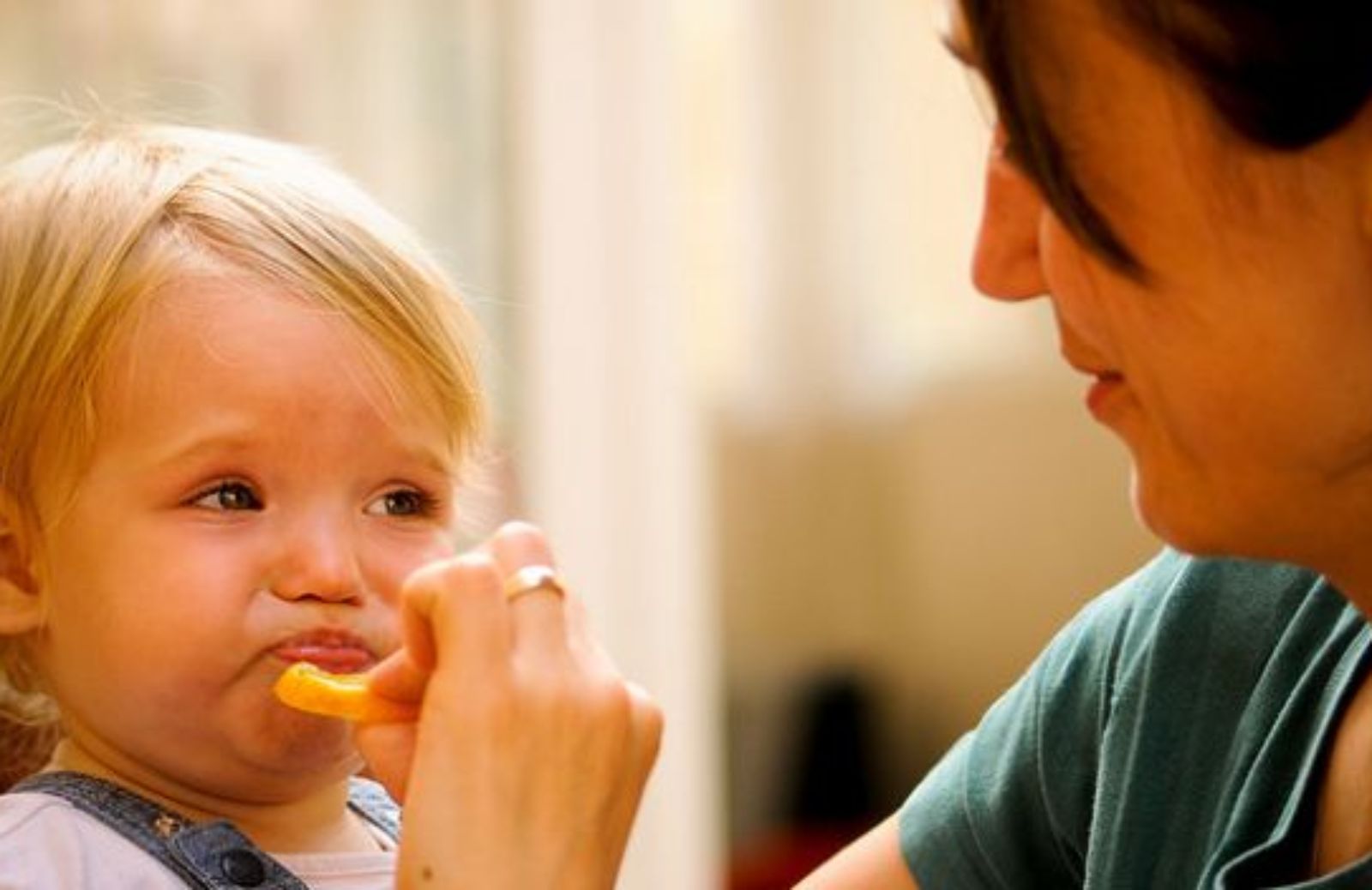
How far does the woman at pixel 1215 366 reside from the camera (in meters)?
1.00

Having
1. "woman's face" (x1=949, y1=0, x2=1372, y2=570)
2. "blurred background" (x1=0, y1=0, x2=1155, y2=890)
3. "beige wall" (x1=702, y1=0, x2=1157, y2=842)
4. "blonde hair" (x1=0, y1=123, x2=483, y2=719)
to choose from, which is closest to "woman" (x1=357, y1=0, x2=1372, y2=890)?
"woman's face" (x1=949, y1=0, x2=1372, y2=570)

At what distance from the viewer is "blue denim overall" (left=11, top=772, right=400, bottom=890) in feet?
3.90

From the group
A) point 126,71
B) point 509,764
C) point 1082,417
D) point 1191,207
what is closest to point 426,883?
point 509,764

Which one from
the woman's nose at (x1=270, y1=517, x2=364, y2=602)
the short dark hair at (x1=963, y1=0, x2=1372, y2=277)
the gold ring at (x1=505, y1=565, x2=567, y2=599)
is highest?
the short dark hair at (x1=963, y1=0, x2=1372, y2=277)

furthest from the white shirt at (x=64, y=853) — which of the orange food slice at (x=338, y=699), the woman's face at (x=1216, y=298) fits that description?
the woman's face at (x=1216, y=298)

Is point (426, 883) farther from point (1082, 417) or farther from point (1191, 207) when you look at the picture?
point (1082, 417)

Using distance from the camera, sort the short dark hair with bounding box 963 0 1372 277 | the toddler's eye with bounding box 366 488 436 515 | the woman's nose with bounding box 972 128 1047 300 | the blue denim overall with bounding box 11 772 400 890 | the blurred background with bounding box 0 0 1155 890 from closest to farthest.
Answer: the short dark hair with bounding box 963 0 1372 277
the woman's nose with bounding box 972 128 1047 300
the blue denim overall with bounding box 11 772 400 890
the toddler's eye with bounding box 366 488 436 515
the blurred background with bounding box 0 0 1155 890

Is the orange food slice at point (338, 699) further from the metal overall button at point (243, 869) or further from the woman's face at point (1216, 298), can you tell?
the woman's face at point (1216, 298)

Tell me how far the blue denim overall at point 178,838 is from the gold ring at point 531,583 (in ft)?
0.69

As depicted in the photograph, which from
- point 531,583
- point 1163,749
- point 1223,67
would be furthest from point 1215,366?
point 531,583

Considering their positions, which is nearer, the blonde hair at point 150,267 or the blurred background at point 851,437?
the blonde hair at point 150,267

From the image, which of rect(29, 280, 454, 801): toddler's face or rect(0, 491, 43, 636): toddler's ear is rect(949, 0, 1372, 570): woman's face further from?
rect(0, 491, 43, 636): toddler's ear

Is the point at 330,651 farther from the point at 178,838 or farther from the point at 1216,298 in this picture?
the point at 1216,298

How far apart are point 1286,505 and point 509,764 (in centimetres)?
38
